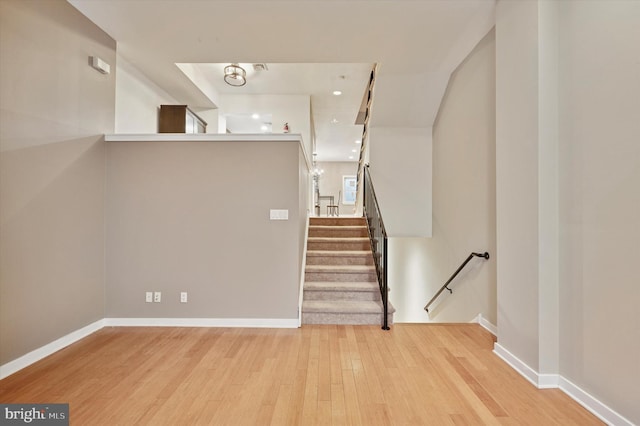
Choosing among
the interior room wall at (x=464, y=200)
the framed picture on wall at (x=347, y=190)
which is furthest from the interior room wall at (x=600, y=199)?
the framed picture on wall at (x=347, y=190)

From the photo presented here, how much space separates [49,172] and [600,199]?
4461 mm

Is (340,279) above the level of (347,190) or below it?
below

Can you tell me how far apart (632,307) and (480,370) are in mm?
1209

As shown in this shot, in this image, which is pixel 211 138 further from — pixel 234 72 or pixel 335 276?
pixel 335 276

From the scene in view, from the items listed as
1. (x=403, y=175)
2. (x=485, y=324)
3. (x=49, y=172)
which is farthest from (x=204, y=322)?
(x=403, y=175)

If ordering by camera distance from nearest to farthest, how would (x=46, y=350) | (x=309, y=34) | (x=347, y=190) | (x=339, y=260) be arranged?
(x=46, y=350) → (x=309, y=34) → (x=339, y=260) → (x=347, y=190)

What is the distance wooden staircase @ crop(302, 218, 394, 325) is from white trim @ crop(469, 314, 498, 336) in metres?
1.09

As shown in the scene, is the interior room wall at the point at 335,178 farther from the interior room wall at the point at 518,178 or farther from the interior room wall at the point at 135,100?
the interior room wall at the point at 518,178

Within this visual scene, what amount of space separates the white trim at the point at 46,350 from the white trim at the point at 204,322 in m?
0.25

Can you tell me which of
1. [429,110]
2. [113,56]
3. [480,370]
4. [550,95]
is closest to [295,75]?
[429,110]

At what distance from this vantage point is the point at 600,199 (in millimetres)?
2010

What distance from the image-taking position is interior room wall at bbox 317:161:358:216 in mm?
14328

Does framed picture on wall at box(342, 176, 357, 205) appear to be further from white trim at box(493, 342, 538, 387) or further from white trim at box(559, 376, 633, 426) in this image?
white trim at box(559, 376, 633, 426)

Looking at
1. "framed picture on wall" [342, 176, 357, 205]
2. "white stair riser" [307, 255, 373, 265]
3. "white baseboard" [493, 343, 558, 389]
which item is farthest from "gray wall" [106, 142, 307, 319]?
"framed picture on wall" [342, 176, 357, 205]
